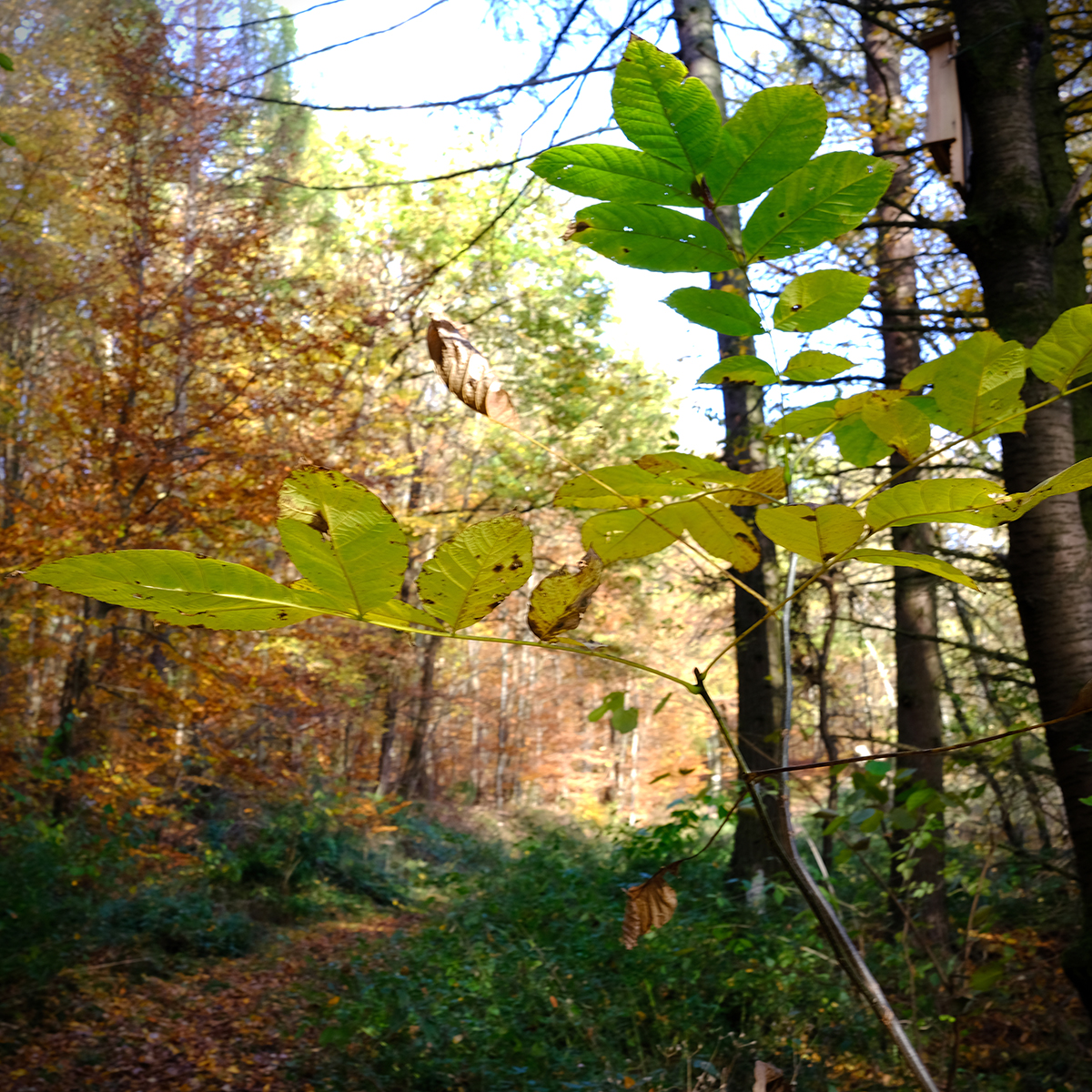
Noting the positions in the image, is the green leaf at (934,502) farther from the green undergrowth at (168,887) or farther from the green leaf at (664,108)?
the green undergrowth at (168,887)

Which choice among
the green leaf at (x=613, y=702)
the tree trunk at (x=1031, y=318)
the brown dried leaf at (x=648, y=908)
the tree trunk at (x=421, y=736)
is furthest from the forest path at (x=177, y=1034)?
the tree trunk at (x=421, y=736)

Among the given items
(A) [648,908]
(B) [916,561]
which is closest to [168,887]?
(A) [648,908]

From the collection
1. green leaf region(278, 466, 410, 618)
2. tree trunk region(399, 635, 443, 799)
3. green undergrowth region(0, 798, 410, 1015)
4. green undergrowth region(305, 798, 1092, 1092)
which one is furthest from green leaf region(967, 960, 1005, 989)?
tree trunk region(399, 635, 443, 799)

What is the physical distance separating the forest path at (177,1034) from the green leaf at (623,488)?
4.96 metres

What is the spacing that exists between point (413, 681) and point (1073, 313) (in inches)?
586

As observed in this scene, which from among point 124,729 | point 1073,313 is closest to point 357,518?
point 1073,313

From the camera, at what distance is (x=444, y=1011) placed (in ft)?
14.3

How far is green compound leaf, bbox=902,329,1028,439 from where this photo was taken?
425mm

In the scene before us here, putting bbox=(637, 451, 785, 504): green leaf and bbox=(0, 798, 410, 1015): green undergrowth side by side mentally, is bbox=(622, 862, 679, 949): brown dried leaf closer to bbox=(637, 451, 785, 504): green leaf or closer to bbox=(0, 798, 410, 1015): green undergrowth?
bbox=(637, 451, 785, 504): green leaf

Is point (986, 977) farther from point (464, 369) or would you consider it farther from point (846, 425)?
point (464, 369)

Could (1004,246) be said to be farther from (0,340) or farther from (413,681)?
(0,340)

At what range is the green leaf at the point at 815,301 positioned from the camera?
52 centimetres

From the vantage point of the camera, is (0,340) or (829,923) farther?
(0,340)

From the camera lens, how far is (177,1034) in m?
5.57
